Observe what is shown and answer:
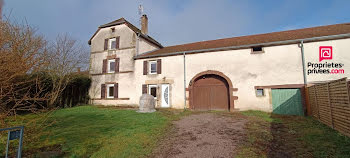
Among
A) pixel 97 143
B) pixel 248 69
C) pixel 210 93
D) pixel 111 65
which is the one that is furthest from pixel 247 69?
pixel 111 65

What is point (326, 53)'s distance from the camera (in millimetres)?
9344

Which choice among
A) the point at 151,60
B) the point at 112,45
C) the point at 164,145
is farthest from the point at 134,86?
the point at 164,145

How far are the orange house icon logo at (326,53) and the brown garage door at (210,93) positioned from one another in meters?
5.69

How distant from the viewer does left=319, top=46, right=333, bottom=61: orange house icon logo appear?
364 inches

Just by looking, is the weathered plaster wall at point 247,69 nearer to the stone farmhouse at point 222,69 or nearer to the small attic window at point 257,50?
the stone farmhouse at point 222,69

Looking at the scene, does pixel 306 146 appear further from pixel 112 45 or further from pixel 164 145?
pixel 112 45

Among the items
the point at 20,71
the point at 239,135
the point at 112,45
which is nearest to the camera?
the point at 20,71

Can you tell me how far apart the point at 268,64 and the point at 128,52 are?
1141 cm

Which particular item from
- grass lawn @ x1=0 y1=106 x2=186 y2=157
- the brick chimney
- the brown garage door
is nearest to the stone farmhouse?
the brown garage door

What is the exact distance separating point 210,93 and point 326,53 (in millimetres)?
7162

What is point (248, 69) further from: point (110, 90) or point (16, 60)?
point (110, 90)

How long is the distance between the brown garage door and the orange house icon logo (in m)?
5.69

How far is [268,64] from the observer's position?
34.0 feet

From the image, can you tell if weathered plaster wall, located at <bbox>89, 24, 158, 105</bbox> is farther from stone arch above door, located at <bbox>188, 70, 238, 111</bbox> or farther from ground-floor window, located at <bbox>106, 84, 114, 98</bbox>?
stone arch above door, located at <bbox>188, 70, 238, 111</bbox>
